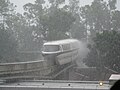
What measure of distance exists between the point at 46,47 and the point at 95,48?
10663mm

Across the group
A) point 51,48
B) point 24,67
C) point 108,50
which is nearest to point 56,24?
point 108,50

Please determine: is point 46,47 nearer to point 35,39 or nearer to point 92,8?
point 35,39

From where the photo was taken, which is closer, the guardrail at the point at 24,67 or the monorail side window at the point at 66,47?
the guardrail at the point at 24,67

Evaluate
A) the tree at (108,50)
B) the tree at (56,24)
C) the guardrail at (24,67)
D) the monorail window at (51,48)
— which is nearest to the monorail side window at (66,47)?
the monorail window at (51,48)

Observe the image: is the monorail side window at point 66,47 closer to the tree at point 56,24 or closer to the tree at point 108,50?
the tree at point 108,50

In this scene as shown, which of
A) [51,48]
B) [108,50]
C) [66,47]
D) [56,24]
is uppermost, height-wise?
[56,24]

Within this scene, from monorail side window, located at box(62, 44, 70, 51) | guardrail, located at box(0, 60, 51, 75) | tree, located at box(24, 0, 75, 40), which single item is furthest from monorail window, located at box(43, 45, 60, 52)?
tree, located at box(24, 0, 75, 40)

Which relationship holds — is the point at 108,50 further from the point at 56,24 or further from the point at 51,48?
the point at 56,24

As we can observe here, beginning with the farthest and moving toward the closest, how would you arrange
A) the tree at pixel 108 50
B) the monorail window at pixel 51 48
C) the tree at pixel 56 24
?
the tree at pixel 56 24
the tree at pixel 108 50
the monorail window at pixel 51 48

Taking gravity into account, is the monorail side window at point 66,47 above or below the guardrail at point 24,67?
above

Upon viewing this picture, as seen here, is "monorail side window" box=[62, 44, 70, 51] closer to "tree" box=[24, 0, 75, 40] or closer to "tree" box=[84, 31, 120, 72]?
"tree" box=[84, 31, 120, 72]

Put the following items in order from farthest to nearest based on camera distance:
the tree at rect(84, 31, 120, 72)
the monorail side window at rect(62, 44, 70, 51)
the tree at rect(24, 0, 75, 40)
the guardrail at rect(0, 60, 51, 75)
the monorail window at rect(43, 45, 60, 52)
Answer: the tree at rect(24, 0, 75, 40), the tree at rect(84, 31, 120, 72), the monorail side window at rect(62, 44, 70, 51), the monorail window at rect(43, 45, 60, 52), the guardrail at rect(0, 60, 51, 75)

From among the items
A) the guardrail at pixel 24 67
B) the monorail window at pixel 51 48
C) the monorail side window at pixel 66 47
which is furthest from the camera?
the monorail side window at pixel 66 47

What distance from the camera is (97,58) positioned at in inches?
1683
